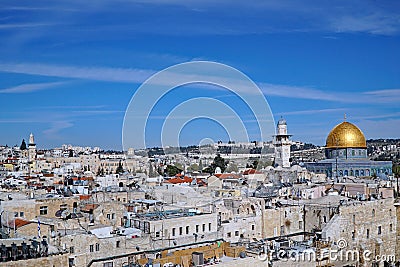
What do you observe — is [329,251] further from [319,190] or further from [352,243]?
[319,190]

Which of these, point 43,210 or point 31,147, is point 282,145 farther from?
point 31,147

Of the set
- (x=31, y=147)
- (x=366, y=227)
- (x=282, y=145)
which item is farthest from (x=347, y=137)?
(x=31, y=147)

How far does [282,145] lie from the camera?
48688 millimetres

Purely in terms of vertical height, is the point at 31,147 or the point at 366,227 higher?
the point at 31,147

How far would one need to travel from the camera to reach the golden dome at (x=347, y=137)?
136 ft

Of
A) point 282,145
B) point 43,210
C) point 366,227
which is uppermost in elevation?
point 282,145

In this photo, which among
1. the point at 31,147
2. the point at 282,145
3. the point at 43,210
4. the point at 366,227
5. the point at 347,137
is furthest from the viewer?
the point at 31,147

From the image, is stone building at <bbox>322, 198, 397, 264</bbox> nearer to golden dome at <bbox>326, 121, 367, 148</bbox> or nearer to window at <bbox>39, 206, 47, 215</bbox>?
window at <bbox>39, 206, 47, 215</bbox>

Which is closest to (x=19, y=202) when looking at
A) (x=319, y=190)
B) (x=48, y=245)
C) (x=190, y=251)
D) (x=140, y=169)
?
(x=48, y=245)

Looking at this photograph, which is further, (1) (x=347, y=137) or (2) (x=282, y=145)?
(2) (x=282, y=145)

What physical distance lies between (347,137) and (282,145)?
8220mm

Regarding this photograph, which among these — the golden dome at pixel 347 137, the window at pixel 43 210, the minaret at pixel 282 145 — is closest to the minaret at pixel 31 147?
the minaret at pixel 282 145

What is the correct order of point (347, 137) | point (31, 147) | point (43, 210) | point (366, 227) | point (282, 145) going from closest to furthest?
point (366, 227)
point (43, 210)
point (347, 137)
point (282, 145)
point (31, 147)

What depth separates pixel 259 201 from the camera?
21250mm
